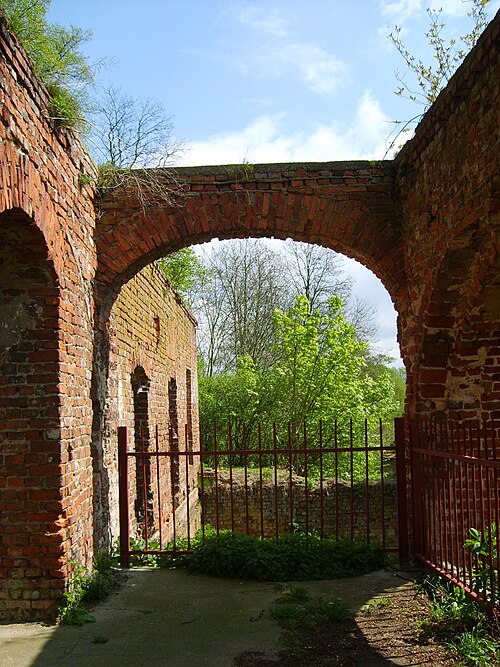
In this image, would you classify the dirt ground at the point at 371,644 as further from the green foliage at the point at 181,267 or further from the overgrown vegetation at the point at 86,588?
the green foliage at the point at 181,267

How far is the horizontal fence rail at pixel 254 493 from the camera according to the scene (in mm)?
7336

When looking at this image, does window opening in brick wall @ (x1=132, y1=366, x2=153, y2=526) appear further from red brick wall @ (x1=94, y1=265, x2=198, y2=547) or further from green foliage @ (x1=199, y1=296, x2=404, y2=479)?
green foliage @ (x1=199, y1=296, x2=404, y2=479)

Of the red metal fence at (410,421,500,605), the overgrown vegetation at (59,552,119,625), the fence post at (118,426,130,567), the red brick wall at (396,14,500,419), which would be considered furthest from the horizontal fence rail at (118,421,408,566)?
the red brick wall at (396,14,500,419)

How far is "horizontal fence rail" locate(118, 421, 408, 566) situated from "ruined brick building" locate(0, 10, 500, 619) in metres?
0.76

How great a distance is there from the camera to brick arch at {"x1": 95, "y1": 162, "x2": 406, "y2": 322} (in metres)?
6.77

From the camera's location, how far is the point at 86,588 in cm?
544

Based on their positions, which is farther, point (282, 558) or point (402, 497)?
point (402, 497)

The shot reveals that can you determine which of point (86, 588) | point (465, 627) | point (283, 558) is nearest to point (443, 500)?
point (465, 627)

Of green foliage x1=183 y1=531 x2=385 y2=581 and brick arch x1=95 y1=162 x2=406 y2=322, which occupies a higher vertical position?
brick arch x1=95 y1=162 x2=406 y2=322

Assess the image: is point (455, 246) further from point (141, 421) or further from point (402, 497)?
point (141, 421)

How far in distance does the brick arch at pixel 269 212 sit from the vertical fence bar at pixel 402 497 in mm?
1589

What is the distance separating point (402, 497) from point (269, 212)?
3.33m

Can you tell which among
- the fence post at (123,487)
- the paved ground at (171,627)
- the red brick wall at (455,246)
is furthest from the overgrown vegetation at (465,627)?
the fence post at (123,487)

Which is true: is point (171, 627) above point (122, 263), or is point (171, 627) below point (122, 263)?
below
